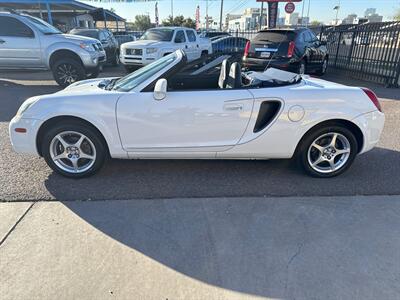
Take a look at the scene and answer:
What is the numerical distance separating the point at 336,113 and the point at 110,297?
9.52 ft

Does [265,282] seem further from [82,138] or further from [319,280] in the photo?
[82,138]

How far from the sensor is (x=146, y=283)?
2.20 m

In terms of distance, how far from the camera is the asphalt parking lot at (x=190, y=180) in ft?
11.1

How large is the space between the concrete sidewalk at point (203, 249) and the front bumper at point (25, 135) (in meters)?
0.69

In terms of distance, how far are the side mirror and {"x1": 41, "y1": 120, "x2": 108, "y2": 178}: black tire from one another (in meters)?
0.81

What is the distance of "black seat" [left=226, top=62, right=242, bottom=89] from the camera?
3.50 m

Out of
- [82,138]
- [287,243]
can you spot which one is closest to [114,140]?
[82,138]

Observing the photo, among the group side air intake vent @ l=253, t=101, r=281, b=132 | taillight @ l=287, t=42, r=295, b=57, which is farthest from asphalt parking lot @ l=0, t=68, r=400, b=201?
taillight @ l=287, t=42, r=295, b=57

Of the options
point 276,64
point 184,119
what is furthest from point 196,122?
point 276,64

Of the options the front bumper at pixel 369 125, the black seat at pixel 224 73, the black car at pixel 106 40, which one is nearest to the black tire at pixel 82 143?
the black seat at pixel 224 73

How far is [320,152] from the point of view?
3.68 metres

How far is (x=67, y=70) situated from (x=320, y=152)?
26.3 feet

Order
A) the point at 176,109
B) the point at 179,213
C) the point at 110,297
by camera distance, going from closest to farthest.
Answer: the point at 110,297
the point at 179,213
the point at 176,109

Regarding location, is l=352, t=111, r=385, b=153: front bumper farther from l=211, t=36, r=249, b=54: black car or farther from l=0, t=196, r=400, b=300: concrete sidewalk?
l=211, t=36, r=249, b=54: black car
